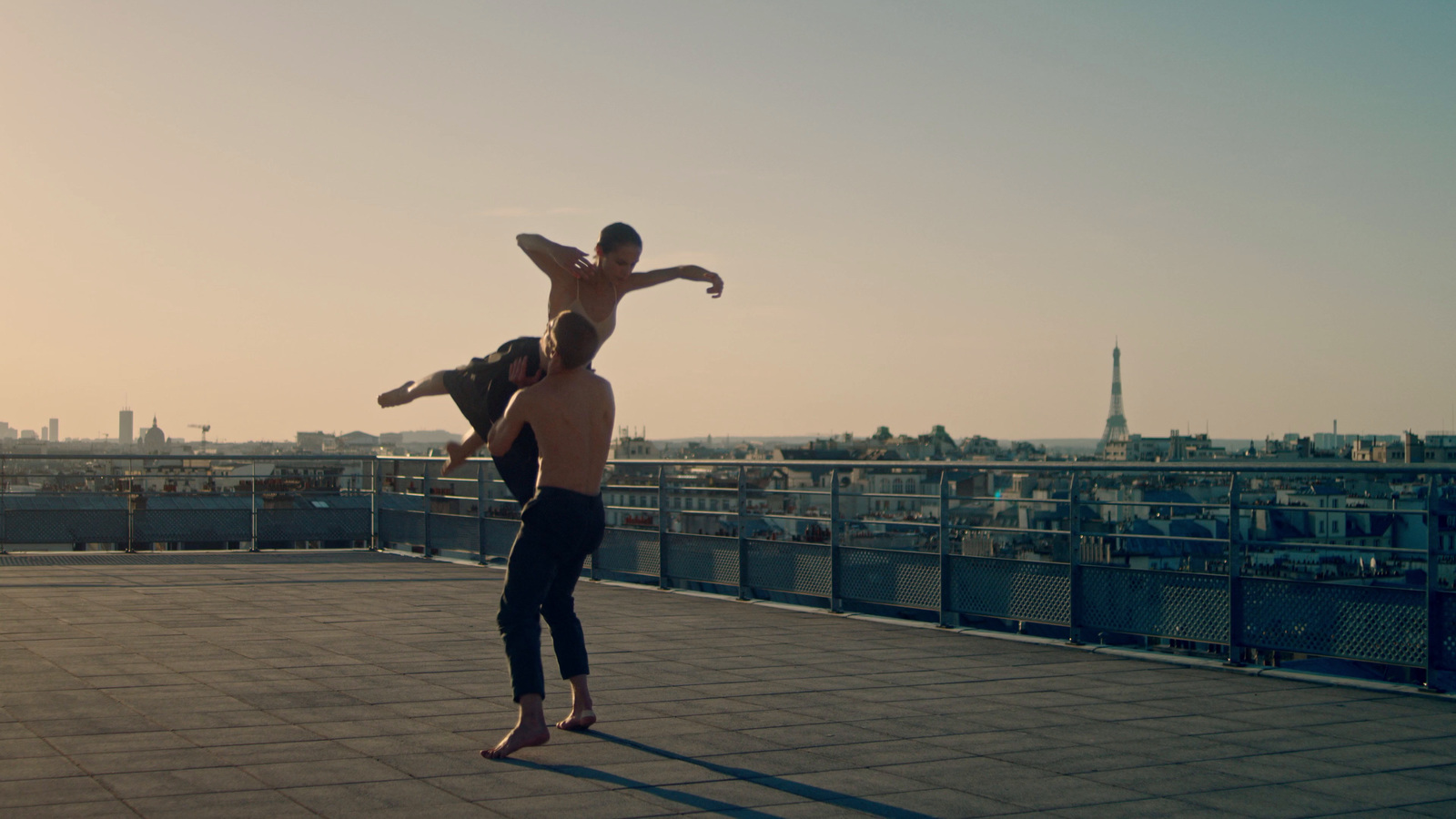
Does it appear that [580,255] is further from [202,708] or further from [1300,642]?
[1300,642]

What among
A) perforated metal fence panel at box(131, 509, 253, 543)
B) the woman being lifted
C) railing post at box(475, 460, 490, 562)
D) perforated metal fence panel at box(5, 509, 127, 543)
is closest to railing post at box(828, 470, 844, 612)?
the woman being lifted

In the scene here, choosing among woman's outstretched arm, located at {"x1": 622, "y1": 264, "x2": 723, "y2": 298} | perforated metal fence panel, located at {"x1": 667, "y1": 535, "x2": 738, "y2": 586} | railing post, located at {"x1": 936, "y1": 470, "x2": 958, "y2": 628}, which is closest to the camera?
woman's outstretched arm, located at {"x1": 622, "y1": 264, "x2": 723, "y2": 298}

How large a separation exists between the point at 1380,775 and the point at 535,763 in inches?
115

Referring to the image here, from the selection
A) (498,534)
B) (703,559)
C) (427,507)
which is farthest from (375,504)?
(703,559)

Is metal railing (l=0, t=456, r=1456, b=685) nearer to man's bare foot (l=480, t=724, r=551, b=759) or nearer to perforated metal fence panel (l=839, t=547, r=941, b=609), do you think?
perforated metal fence panel (l=839, t=547, r=941, b=609)

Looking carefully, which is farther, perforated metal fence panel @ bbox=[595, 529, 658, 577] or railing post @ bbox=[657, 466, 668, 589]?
perforated metal fence panel @ bbox=[595, 529, 658, 577]

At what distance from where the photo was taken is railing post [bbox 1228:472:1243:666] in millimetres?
6891

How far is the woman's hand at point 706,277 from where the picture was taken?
540 centimetres

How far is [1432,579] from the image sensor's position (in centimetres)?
616

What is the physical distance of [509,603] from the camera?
4.64m

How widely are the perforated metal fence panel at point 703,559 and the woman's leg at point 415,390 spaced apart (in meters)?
5.20

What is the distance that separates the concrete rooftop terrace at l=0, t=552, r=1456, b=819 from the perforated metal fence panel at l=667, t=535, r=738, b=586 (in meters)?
1.67

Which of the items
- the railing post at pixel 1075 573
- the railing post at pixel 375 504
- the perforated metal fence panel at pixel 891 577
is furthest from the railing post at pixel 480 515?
the railing post at pixel 1075 573

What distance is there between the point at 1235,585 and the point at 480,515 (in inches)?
338
